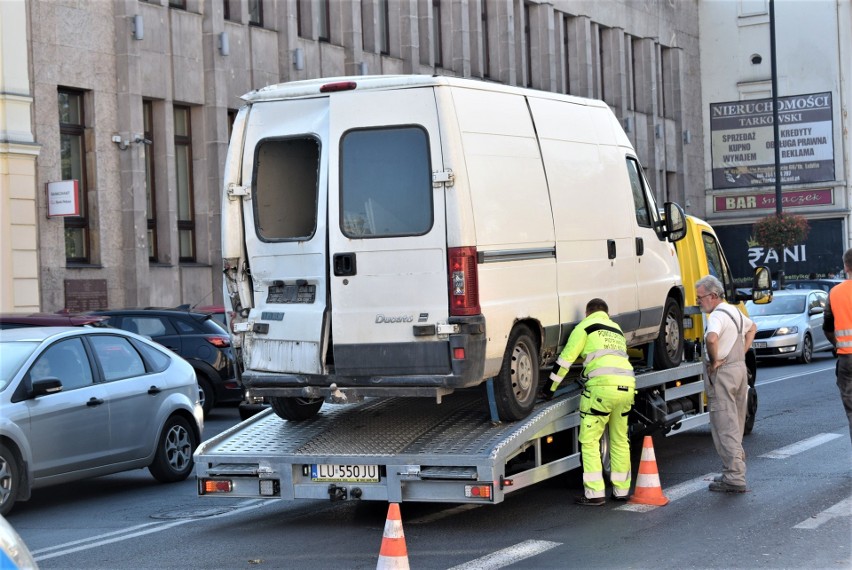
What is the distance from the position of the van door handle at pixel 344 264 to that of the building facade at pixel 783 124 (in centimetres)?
4742

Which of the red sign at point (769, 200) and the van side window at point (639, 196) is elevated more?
the red sign at point (769, 200)

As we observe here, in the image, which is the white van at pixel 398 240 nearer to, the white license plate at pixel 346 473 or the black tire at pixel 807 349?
the white license plate at pixel 346 473

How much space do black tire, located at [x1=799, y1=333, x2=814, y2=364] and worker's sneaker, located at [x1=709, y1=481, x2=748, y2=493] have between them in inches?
617

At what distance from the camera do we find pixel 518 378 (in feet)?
31.3

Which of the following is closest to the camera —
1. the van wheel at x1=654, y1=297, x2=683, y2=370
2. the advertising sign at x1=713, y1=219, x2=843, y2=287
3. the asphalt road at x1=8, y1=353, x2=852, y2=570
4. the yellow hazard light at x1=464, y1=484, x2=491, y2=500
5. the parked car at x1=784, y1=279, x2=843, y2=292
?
the asphalt road at x1=8, y1=353, x2=852, y2=570

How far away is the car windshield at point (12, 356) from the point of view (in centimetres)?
1052

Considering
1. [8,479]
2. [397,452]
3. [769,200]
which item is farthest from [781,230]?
[8,479]

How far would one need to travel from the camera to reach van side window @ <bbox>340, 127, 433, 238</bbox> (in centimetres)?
896

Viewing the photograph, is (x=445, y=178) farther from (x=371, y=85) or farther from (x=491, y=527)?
(x=491, y=527)

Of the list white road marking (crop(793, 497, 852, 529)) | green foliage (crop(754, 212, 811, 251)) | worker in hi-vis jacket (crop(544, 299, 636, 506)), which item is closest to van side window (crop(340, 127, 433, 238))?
worker in hi-vis jacket (crop(544, 299, 636, 506))

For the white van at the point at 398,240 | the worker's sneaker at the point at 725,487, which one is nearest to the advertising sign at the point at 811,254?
the worker's sneaker at the point at 725,487

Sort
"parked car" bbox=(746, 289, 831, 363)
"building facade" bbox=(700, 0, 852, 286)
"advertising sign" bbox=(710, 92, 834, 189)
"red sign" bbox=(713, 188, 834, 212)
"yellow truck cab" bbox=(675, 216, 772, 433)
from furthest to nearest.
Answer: "red sign" bbox=(713, 188, 834, 212)
"building facade" bbox=(700, 0, 852, 286)
"advertising sign" bbox=(710, 92, 834, 189)
"parked car" bbox=(746, 289, 831, 363)
"yellow truck cab" bbox=(675, 216, 772, 433)

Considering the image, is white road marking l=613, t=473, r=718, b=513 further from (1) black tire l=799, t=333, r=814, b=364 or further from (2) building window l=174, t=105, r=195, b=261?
(2) building window l=174, t=105, r=195, b=261

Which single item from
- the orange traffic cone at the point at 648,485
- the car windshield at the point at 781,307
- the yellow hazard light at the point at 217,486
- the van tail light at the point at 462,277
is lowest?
the orange traffic cone at the point at 648,485
